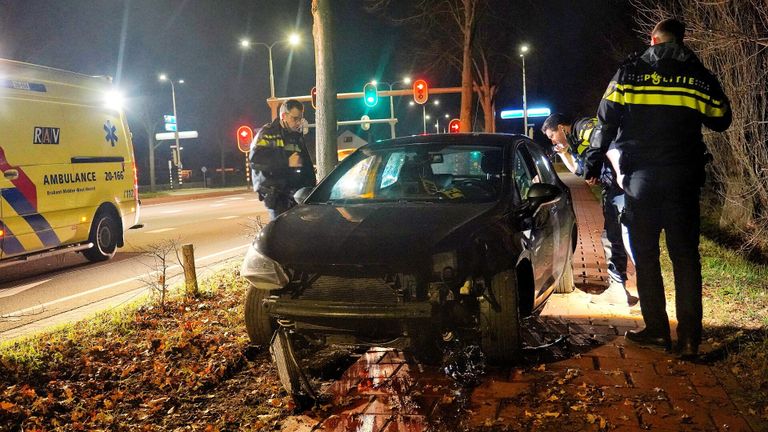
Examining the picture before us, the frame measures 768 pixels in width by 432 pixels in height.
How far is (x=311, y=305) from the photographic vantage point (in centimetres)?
350

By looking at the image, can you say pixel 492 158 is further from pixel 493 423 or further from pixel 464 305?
pixel 493 423

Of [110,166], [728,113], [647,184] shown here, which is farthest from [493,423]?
[110,166]

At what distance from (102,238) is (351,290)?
25.3 feet

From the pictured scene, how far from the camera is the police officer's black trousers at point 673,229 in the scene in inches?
156

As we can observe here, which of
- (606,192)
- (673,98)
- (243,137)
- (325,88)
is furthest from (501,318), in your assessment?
(243,137)

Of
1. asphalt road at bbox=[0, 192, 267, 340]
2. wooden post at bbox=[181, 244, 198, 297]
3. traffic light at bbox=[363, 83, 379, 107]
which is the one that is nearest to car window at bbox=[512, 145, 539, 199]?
wooden post at bbox=[181, 244, 198, 297]

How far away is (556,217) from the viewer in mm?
5086

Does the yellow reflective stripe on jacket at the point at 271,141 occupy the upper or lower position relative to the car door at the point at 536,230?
upper

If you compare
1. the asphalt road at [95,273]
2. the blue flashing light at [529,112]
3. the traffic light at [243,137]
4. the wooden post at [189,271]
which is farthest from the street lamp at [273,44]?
the blue flashing light at [529,112]

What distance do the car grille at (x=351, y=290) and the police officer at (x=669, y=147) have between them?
189cm

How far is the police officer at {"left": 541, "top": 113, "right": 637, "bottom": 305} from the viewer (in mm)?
5574

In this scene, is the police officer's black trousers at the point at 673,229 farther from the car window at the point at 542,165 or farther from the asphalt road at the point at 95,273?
the asphalt road at the point at 95,273

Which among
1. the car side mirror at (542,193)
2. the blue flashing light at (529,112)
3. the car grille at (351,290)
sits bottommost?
the car grille at (351,290)

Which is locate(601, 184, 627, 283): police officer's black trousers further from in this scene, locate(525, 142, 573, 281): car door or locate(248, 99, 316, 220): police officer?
locate(248, 99, 316, 220): police officer
